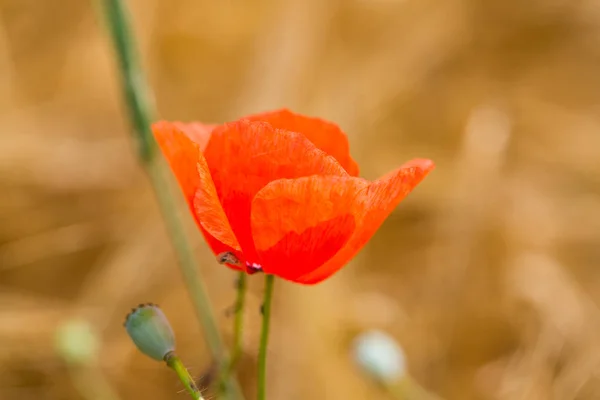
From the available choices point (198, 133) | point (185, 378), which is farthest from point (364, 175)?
point (185, 378)

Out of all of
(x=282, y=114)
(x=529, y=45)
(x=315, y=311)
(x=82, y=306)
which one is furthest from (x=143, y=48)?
(x=282, y=114)

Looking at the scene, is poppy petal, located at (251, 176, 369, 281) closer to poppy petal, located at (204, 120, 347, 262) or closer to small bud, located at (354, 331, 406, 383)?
poppy petal, located at (204, 120, 347, 262)

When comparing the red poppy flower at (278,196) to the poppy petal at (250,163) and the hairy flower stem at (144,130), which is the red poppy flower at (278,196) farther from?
the hairy flower stem at (144,130)

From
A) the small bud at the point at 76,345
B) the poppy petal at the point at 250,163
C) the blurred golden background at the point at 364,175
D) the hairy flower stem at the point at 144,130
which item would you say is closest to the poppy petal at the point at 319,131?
the poppy petal at the point at 250,163

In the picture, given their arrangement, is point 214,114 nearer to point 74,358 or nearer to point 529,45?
point 529,45

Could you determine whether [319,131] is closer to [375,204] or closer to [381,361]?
[375,204]

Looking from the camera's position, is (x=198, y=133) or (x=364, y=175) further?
(x=364, y=175)
